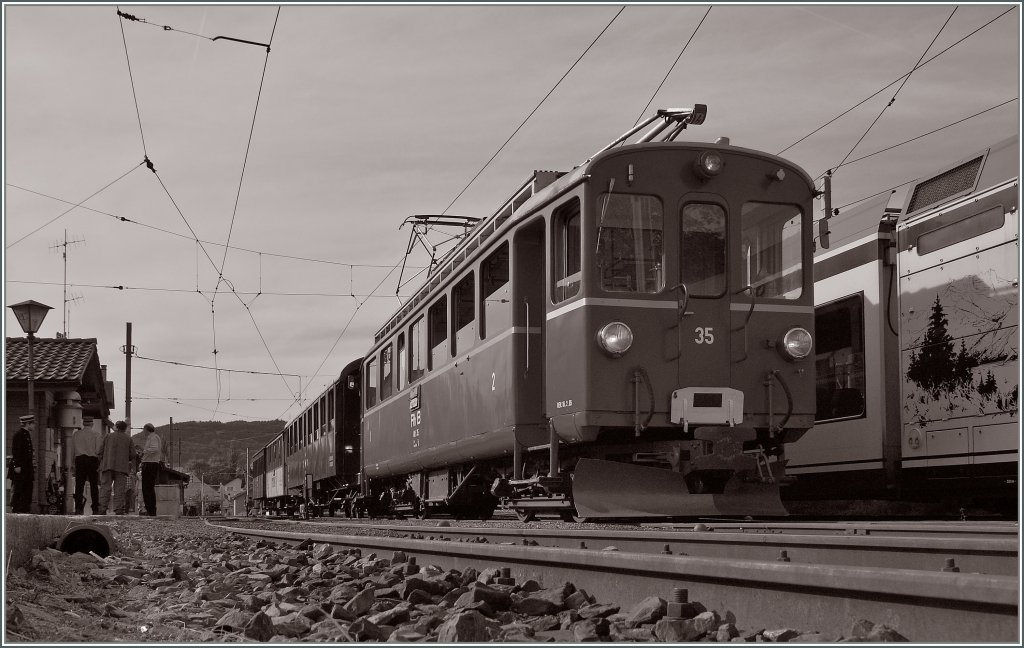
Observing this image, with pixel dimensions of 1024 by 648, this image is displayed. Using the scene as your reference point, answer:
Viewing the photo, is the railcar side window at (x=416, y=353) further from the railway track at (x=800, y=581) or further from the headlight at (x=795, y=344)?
the railway track at (x=800, y=581)

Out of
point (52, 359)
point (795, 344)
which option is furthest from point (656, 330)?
point (52, 359)

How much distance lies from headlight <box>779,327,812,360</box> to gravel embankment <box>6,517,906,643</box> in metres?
3.70

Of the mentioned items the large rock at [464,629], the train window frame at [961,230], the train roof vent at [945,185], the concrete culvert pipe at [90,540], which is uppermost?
the train roof vent at [945,185]

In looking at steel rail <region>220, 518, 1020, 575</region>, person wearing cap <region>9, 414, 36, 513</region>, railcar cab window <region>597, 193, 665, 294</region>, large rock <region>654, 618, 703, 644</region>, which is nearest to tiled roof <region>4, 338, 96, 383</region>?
person wearing cap <region>9, 414, 36, 513</region>

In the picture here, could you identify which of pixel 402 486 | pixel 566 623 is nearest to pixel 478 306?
pixel 402 486

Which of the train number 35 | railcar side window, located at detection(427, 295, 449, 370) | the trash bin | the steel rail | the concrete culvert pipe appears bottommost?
the trash bin

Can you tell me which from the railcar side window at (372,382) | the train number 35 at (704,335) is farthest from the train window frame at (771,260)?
the railcar side window at (372,382)

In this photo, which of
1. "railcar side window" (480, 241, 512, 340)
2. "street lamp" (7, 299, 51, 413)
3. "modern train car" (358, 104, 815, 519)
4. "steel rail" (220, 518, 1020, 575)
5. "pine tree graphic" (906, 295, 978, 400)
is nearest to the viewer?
"steel rail" (220, 518, 1020, 575)

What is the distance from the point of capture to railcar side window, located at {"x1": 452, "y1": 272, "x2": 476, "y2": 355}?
10.4 metres

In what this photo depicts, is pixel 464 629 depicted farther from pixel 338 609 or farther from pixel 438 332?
pixel 438 332

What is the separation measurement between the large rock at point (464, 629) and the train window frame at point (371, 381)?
12.3m

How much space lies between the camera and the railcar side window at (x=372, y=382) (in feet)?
52.7

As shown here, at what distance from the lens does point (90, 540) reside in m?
8.02

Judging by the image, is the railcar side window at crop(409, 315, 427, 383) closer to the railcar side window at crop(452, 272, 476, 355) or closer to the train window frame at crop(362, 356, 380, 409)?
the railcar side window at crop(452, 272, 476, 355)
